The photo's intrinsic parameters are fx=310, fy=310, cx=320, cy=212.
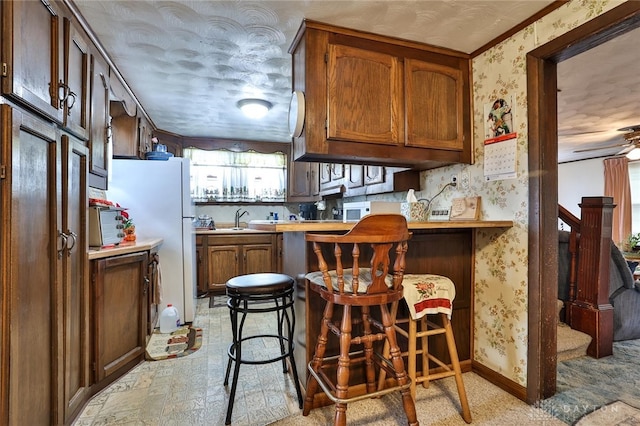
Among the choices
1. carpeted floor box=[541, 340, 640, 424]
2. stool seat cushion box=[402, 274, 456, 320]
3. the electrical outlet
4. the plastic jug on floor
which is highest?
the electrical outlet

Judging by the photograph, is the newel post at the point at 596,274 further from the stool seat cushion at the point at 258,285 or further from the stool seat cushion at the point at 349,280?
the stool seat cushion at the point at 258,285

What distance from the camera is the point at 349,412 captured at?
62.5 inches

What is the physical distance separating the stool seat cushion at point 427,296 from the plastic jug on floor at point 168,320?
2.17 metres

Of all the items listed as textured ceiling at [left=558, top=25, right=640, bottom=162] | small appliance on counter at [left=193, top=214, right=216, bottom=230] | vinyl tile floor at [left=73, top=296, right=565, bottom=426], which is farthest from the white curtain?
small appliance on counter at [left=193, top=214, right=216, bottom=230]

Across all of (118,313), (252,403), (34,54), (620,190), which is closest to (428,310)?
(252,403)

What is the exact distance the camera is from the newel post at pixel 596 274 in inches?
86.1

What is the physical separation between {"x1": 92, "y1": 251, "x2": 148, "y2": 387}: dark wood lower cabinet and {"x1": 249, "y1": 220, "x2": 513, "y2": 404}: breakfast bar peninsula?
1003 mm

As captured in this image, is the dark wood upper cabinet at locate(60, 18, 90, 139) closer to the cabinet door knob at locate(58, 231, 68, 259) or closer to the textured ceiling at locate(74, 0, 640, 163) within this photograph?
the textured ceiling at locate(74, 0, 640, 163)

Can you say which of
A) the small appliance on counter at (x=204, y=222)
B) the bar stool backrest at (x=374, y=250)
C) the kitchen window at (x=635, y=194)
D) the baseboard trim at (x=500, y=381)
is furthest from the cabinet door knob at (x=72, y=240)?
the kitchen window at (x=635, y=194)

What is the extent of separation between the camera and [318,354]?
1451 millimetres

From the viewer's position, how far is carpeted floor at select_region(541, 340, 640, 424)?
5.24 feet

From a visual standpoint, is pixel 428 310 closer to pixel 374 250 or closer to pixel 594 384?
pixel 374 250

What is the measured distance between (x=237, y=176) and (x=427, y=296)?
363 centimetres

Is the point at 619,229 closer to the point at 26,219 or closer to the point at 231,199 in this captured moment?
the point at 231,199
